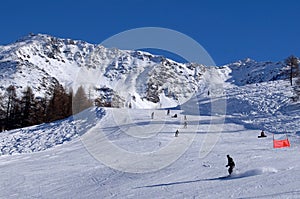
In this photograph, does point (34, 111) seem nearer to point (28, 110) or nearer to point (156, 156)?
point (28, 110)

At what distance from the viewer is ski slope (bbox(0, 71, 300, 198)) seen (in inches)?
951

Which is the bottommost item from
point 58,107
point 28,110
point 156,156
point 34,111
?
point 156,156

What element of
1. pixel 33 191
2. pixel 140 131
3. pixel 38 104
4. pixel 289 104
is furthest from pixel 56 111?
pixel 33 191

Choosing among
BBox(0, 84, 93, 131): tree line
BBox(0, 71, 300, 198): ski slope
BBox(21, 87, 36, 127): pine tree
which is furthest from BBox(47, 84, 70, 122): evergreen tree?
BBox(0, 71, 300, 198): ski slope

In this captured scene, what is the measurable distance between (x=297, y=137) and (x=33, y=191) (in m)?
25.7

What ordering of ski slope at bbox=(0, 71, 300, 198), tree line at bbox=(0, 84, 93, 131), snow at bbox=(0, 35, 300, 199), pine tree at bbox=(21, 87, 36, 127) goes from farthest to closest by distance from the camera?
tree line at bbox=(0, 84, 93, 131) < pine tree at bbox=(21, 87, 36, 127) < snow at bbox=(0, 35, 300, 199) < ski slope at bbox=(0, 71, 300, 198)

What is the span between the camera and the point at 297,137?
4297 cm

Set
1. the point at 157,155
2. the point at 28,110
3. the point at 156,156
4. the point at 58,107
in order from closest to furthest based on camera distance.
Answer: the point at 156,156 → the point at 157,155 → the point at 28,110 → the point at 58,107

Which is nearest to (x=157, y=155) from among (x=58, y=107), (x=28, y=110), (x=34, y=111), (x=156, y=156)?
(x=156, y=156)

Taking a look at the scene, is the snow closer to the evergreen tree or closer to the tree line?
the evergreen tree

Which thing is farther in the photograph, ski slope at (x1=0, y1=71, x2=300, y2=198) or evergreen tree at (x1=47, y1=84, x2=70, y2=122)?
evergreen tree at (x1=47, y1=84, x2=70, y2=122)

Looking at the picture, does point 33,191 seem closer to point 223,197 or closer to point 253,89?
point 223,197

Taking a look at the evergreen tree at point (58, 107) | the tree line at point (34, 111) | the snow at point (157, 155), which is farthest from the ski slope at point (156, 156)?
the tree line at point (34, 111)

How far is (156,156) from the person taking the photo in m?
35.6
